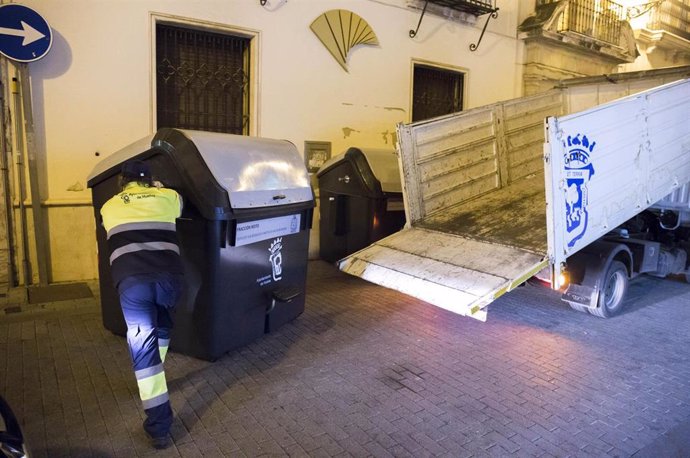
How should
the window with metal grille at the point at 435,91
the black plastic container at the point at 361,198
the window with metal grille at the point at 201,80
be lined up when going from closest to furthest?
1. the black plastic container at the point at 361,198
2. the window with metal grille at the point at 201,80
3. the window with metal grille at the point at 435,91

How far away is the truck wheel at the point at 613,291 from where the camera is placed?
219 inches

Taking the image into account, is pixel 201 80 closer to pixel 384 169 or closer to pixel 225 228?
pixel 384 169

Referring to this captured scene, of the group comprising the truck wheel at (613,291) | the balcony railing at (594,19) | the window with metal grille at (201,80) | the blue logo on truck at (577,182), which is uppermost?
the balcony railing at (594,19)

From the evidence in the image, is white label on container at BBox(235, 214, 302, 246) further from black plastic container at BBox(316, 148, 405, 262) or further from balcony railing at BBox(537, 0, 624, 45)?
balcony railing at BBox(537, 0, 624, 45)

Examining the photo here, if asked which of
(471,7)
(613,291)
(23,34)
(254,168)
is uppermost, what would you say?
(471,7)

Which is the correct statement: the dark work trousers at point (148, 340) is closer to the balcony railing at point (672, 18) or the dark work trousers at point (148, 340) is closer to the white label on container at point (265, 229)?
the white label on container at point (265, 229)

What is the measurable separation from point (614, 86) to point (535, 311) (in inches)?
157

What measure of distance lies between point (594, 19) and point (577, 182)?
979 centimetres

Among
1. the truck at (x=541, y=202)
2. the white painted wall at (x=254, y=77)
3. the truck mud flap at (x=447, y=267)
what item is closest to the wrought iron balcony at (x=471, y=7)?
the white painted wall at (x=254, y=77)

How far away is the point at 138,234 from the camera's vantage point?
3.18 m

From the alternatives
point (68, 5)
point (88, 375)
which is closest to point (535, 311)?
point (88, 375)

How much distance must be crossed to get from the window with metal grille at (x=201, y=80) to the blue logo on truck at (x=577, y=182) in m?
4.63

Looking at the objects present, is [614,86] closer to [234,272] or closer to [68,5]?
[234,272]

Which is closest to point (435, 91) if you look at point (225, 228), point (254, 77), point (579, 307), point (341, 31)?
point (341, 31)
